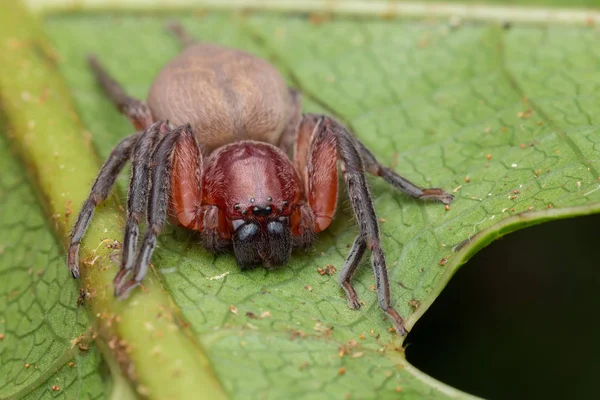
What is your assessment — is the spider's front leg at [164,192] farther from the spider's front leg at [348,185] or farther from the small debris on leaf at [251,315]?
the spider's front leg at [348,185]

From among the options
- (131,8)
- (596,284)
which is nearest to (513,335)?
(596,284)

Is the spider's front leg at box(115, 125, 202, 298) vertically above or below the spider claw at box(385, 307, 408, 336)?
above

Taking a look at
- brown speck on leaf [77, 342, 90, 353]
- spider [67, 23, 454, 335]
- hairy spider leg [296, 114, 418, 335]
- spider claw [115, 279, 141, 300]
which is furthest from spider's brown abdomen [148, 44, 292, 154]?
brown speck on leaf [77, 342, 90, 353]

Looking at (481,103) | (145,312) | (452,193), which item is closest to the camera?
(145,312)

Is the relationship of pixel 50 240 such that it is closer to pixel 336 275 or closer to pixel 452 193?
pixel 336 275

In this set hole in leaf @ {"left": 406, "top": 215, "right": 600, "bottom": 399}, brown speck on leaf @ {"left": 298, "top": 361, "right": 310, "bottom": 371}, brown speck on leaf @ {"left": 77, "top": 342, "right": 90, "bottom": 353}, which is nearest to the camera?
brown speck on leaf @ {"left": 298, "top": 361, "right": 310, "bottom": 371}

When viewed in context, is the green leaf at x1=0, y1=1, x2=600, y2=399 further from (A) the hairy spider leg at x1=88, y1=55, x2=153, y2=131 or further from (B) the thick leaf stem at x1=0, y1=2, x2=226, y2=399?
(A) the hairy spider leg at x1=88, y1=55, x2=153, y2=131
